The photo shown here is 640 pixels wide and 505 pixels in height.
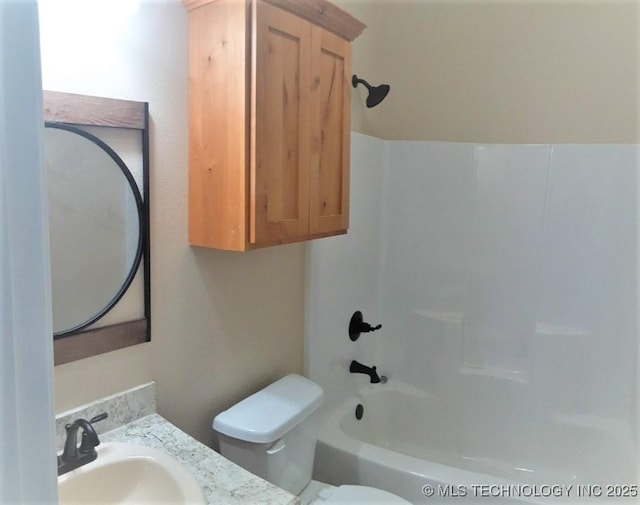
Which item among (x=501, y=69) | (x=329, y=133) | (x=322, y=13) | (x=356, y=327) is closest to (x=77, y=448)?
(x=329, y=133)

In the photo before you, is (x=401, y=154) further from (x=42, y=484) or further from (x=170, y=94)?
(x=42, y=484)

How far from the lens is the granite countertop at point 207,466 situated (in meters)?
1.06

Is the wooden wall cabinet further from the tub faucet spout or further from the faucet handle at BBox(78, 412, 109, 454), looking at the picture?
the tub faucet spout

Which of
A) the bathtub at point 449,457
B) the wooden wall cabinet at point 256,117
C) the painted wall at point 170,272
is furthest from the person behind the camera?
the bathtub at point 449,457

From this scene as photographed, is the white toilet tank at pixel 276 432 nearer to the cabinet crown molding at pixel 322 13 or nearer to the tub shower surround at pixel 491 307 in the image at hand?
the tub shower surround at pixel 491 307

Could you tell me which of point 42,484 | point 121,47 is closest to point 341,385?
point 121,47

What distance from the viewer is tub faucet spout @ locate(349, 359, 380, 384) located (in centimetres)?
224

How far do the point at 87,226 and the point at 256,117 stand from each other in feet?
1.61

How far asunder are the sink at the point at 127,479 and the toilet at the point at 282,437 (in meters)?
0.33

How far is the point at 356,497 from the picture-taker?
1.60m

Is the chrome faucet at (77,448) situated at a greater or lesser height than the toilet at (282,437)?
greater

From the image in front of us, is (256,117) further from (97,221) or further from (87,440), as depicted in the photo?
(87,440)

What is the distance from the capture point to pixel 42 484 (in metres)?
0.52

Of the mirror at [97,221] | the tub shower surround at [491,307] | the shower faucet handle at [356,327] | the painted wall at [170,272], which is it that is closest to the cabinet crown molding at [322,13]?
the painted wall at [170,272]
